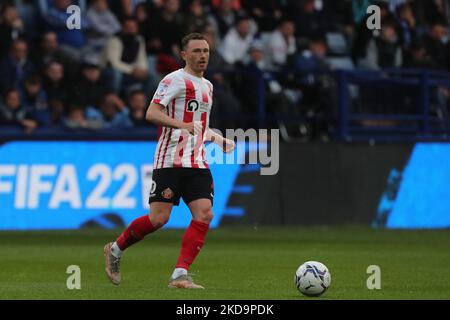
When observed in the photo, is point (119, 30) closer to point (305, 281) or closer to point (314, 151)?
point (314, 151)

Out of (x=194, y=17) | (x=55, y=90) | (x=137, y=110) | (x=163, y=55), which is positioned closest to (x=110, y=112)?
(x=137, y=110)

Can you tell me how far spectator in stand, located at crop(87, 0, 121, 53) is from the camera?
21828 millimetres

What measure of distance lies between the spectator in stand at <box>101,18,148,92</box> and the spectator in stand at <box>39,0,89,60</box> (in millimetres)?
475

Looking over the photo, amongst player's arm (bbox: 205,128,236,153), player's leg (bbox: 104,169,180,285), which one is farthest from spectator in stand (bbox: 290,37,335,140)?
player's leg (bbox: 104,169,180,285)

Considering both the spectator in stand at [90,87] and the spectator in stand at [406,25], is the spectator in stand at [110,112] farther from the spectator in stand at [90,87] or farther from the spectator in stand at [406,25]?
the spectator in stand at [406,25]

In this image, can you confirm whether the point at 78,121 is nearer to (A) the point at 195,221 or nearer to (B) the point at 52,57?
(B) the point at 52,57

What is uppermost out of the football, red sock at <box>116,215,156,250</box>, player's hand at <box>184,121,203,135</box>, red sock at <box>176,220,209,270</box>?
player's hand at <box>184,121,203,135</box>

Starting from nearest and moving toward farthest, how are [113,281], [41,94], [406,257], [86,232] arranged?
1. [113,281]
2. [406,257]
3. [86,232]
4. [41,94]

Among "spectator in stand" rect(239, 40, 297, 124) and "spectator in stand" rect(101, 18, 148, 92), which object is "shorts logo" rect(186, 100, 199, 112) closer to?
"spectator in stand" rect(239, 40, 297, 124)

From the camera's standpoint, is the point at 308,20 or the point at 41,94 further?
the point at 308,20

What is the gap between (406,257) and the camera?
50.1 ft

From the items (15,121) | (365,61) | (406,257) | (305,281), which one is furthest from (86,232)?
(305,281)

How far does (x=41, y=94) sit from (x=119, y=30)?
2154mm

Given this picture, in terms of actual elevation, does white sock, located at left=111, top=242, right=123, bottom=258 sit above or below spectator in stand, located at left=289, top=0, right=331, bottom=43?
below
